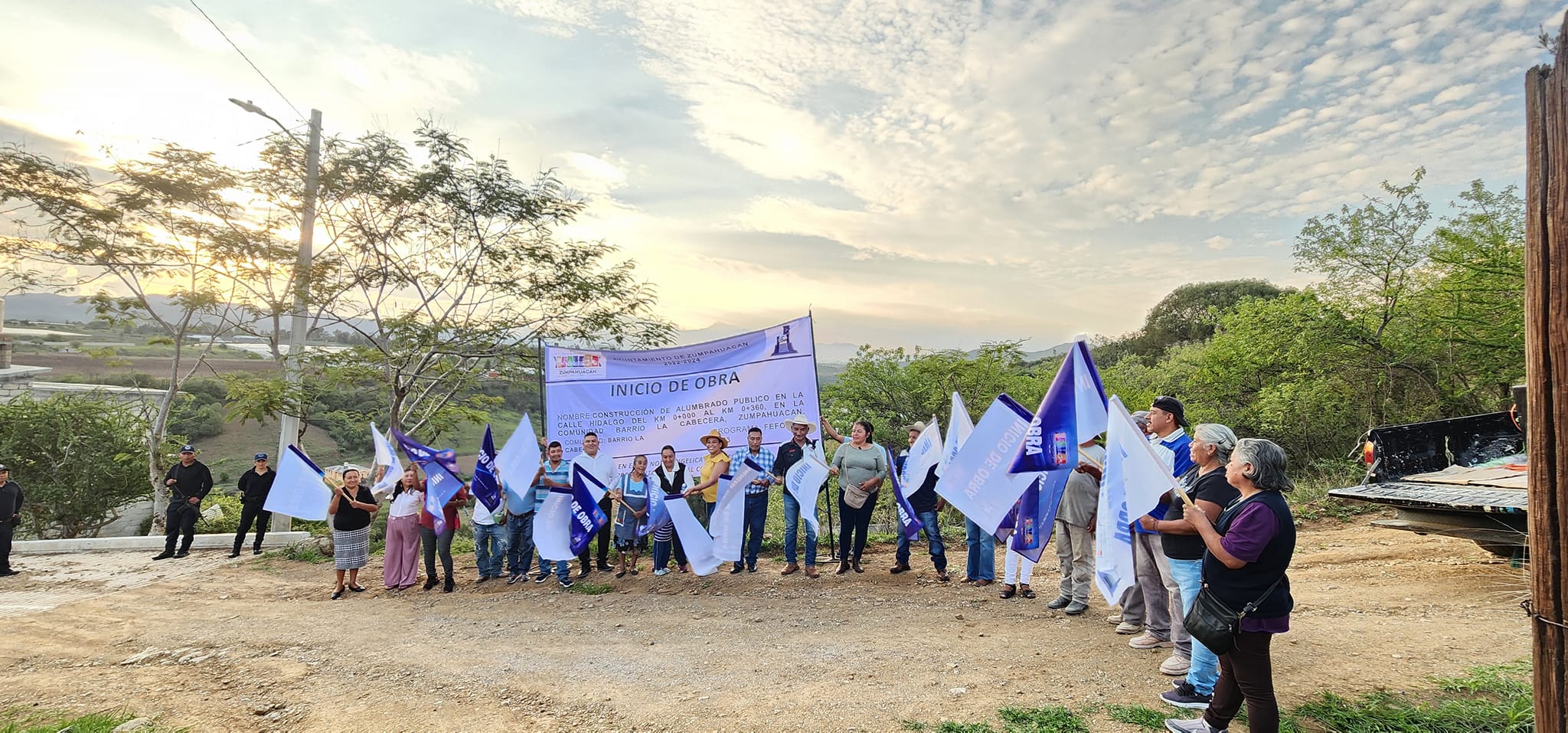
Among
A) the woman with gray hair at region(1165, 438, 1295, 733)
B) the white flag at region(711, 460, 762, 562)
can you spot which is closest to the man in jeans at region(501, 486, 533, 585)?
the white flag at region(711, 460, 762, 562)

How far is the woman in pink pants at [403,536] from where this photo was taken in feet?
26.7

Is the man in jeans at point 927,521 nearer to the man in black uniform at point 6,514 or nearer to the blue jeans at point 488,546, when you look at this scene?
the blue jeans at point 488,546

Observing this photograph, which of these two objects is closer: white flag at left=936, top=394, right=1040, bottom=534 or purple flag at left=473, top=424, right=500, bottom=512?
white flag at left=936, top=394, right=1040, bottom=534

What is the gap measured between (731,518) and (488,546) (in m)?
3.04

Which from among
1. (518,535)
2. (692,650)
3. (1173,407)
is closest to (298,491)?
(518,535)

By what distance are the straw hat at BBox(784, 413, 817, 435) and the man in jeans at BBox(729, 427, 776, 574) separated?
358 mm

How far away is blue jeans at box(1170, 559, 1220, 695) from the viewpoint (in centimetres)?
399

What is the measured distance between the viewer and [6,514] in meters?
9.67

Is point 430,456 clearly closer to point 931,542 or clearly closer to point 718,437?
point 718,437

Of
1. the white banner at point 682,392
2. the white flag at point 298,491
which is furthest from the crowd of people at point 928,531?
the white flag at point 298,491

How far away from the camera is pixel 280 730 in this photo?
4.20 metres

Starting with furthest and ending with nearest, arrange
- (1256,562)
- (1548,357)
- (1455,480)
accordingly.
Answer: (1455,480) < (1256,562) < (1548,357)

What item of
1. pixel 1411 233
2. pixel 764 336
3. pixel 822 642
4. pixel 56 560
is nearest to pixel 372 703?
pixel 822 642

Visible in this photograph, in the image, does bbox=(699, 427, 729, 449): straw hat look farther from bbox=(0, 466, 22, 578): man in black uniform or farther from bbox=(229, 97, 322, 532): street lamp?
bbox=(0, 466, 22, 578): man in black uniform
